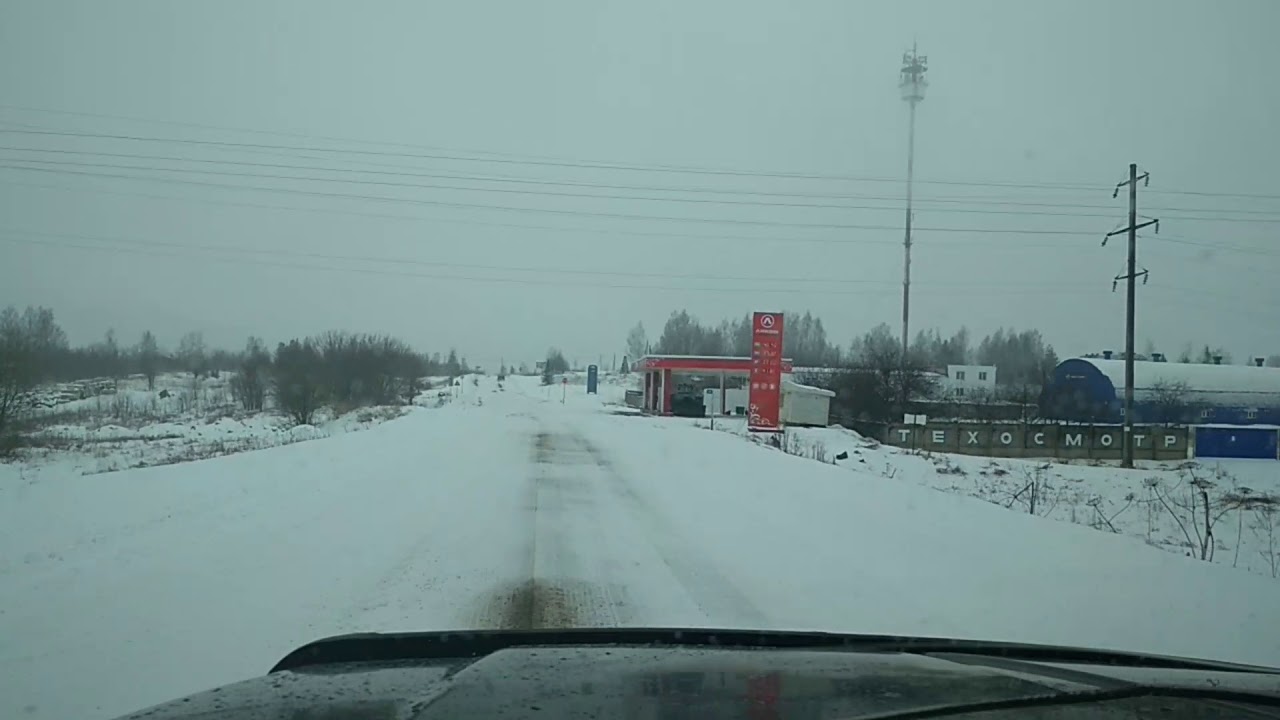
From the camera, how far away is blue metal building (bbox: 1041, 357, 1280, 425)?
29.9 m

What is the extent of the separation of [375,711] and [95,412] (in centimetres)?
3133

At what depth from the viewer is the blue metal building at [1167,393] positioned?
2989 centimetres

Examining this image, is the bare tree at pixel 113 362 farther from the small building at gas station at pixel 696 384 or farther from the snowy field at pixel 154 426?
the small building at gas station at pixel 696 384

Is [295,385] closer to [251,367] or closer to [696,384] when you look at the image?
[251,367]

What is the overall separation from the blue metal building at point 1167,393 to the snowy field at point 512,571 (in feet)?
61.8

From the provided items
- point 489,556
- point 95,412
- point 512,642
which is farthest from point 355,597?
point 95,412

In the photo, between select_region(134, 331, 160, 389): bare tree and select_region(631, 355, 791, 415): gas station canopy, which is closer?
select_region(134, 331, 160, 389): bare tree

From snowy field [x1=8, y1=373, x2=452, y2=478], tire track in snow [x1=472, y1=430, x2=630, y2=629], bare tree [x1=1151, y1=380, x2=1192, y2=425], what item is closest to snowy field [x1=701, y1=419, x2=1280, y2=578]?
bare tree [x1=1151, y1=380, x2=1192, y2=425]

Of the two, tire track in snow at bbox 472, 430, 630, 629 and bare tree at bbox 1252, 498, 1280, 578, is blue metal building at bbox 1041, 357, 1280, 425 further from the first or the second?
tire track in snow at bbox 472, 430, 630, 629

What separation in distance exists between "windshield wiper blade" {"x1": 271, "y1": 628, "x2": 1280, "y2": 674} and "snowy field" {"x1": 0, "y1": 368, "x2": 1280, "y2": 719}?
188 cm

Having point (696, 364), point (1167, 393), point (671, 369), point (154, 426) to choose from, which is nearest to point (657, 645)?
point (154, 426)

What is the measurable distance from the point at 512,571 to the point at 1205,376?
112 feet

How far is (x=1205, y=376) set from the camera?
34.2m

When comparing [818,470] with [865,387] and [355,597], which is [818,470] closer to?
[355,597]
